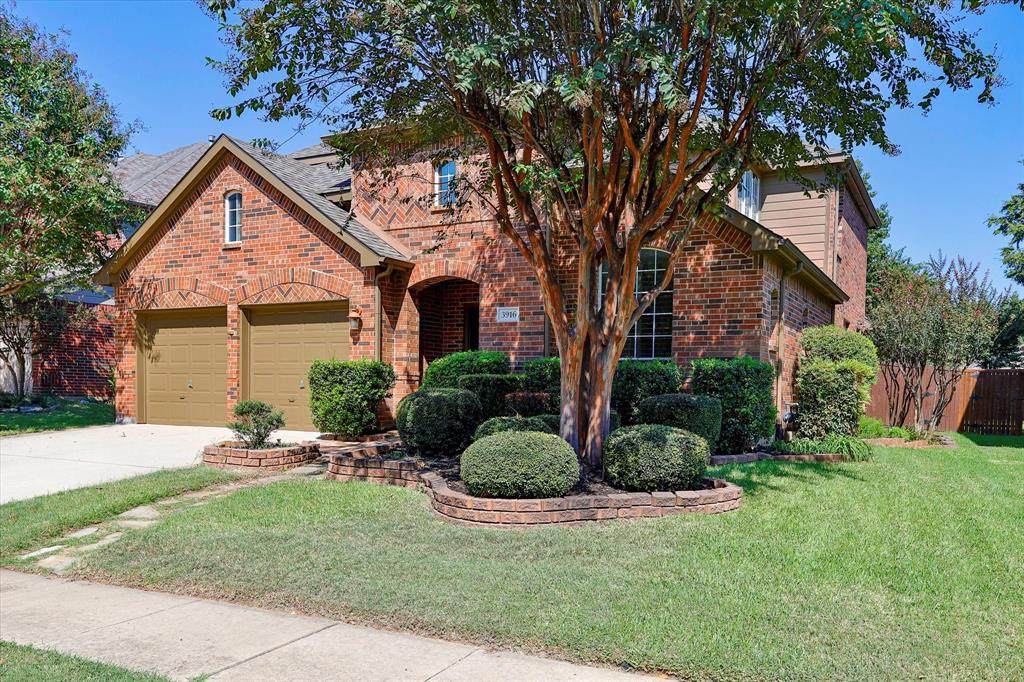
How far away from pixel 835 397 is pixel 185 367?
517 inches

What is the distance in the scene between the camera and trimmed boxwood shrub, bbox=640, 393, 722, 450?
971 cm

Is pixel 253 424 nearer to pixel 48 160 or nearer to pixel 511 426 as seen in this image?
pixel 511 426

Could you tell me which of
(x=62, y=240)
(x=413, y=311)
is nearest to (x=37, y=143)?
(x=62, y=240)

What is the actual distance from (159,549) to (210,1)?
5.58 metres

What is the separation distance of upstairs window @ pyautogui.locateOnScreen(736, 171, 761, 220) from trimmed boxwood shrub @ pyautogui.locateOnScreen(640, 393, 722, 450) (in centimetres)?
685

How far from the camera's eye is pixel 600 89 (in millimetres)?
7141

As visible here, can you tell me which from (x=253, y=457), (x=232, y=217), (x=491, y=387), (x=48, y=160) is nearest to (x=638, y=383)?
(x=491, y=387)

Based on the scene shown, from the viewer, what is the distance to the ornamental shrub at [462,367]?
12.9 metres

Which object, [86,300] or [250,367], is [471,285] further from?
[86,300]

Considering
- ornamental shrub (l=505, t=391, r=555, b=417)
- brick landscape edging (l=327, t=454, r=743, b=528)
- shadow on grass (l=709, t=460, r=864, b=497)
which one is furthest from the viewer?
ornamental shrub (l=505, t=391, r=555, b=417)

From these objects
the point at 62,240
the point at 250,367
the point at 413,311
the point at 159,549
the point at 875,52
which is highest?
the point at 875,52

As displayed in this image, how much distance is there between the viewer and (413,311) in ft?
48.0

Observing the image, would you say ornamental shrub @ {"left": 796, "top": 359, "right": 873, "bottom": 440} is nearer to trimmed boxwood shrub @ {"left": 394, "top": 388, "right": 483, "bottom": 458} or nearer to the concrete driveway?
trimmed boxwood shrub @ {"left": 394, "top": 388, "right": 483, "bottom": 458}

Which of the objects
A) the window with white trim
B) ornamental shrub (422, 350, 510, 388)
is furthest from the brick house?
ornamental shrub (422, 350, 510, 388)
